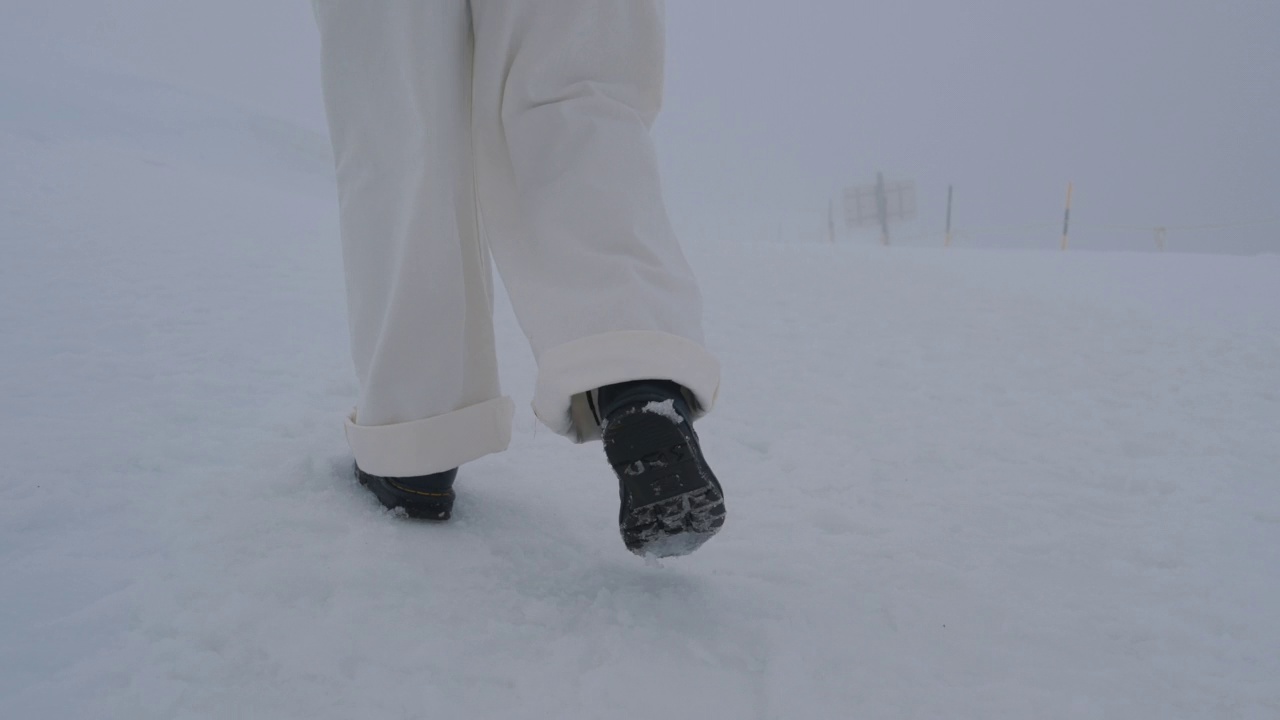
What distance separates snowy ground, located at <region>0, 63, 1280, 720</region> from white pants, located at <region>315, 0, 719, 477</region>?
14 cm

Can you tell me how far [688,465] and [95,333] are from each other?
3.45 feet

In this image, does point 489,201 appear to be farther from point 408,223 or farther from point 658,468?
point 658,468

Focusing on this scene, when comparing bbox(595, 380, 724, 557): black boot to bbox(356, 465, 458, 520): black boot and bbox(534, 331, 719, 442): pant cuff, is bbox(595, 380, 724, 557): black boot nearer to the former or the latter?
bbox(534, 331, 719, 442): pant cuff

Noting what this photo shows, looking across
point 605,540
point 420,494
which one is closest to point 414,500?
point 420,494

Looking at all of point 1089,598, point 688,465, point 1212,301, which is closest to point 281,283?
point 688,465

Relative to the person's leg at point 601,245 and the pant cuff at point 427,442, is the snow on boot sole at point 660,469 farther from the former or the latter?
the pant cuff at point 427,442

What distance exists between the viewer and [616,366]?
0.50 meters

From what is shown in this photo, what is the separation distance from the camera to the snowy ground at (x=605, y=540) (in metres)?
0.45

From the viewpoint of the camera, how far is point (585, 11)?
573 mm

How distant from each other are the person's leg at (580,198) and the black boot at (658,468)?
1.2 inches

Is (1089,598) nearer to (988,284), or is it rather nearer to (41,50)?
(988,284)

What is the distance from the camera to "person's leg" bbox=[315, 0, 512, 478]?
590 mm

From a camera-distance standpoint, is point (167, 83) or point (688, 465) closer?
point (688, 465)

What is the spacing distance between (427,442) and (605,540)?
0.65ft
